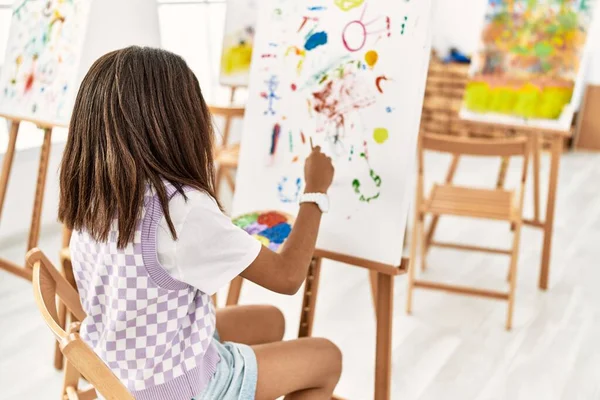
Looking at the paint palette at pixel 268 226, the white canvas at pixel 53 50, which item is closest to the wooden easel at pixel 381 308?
the paint palette at pixel 268 226

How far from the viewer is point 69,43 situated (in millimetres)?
2340

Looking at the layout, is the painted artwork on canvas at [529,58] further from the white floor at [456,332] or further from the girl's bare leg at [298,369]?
the girl's bare leg at [298,369]

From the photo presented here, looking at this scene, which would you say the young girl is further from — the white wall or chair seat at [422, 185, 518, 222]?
the white wall

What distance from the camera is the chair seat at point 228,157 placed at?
10.4 feet

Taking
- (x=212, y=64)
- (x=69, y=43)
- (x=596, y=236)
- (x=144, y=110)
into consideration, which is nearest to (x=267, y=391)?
(x=144, y=110)

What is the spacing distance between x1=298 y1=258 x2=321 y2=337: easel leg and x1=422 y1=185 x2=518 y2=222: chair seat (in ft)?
3.28

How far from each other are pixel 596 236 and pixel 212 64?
9.30 ft

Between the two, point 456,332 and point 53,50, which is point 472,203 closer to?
point 456,332

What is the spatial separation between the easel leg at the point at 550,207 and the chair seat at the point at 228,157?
141cm

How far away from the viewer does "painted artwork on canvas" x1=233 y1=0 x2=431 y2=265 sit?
156 cm

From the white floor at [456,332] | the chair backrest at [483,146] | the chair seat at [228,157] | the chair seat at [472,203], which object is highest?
the chair backrest at [483,146]

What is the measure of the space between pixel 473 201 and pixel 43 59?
5.83 feet

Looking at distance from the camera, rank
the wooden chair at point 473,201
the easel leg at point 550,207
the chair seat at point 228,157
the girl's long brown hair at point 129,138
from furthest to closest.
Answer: the chair seat at point 228,157, the easel leg at point 550,207, the wooden chair at point 473,201, the girl's long brown hair at point 129,138

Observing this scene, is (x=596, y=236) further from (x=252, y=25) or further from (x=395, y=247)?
→ (x=395, y=247)
